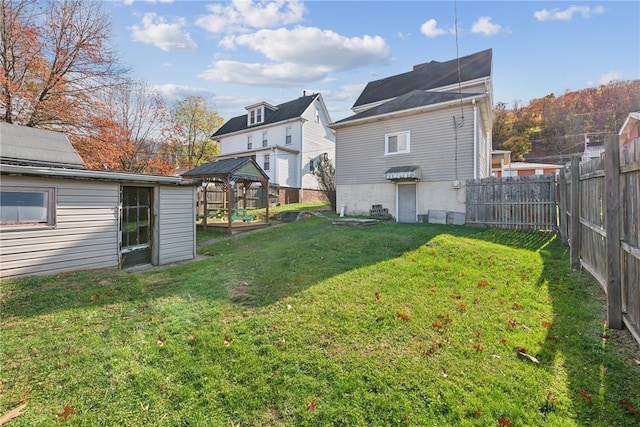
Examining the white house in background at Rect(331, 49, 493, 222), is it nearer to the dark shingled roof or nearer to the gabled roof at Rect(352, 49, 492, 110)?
the gabled roof at Rect(352, 49, 492, 110)

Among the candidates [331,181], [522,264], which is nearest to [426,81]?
[331,181]

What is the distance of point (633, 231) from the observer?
310 cm

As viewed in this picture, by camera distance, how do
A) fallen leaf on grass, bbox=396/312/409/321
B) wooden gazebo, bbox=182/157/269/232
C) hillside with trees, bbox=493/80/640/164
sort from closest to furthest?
fallen leaf on grass, bbox=396/312/409/321, wooden gazebo, bbox=182/157/269/232, hillside with trees, bbox=493/80/640/164

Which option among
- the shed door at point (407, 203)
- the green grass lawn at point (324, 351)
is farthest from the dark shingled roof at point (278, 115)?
the green grass lawn at point (324, 351)

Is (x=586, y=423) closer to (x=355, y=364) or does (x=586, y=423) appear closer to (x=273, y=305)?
(x=355, y=364)

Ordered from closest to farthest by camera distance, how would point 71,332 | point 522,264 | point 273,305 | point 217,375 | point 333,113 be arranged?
point 217,375 → point 71,332 → point 273,305 → point 522,264 → point 333,113

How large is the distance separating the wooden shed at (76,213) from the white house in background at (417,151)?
8582mm

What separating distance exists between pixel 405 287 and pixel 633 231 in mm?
2815

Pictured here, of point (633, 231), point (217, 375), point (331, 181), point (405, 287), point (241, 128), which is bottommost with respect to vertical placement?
point (217, 375)

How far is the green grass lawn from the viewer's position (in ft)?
8.00

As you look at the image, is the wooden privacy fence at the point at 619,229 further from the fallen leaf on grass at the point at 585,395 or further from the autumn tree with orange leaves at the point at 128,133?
the autumn tree with orange leaves at the point at 128,133

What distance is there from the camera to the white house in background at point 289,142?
81.0 ft

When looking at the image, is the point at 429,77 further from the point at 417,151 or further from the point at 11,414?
the point at 11,414

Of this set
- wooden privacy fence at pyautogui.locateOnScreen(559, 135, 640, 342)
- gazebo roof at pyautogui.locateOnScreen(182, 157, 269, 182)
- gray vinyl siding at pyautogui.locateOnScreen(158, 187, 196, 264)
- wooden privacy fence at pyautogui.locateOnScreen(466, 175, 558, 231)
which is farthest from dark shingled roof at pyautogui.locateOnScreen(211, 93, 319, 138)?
wooden privacy fence at pyautogui.locateOnScreen(559, 135, 640, 342)
